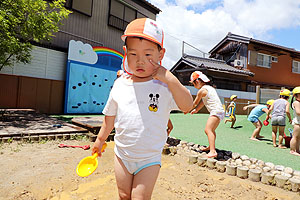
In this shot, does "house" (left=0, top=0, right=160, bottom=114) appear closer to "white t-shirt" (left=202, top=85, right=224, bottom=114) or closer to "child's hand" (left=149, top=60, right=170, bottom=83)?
"white t-shirt" (left=202, top=85, right=224, bottom=114)

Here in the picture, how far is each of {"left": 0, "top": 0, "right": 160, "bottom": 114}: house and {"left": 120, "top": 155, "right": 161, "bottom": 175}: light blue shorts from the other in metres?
8.81

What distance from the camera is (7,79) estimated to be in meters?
8.58

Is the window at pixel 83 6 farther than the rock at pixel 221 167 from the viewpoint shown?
Yes

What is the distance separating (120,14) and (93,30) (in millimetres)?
2507

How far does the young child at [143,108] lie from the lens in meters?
1.42

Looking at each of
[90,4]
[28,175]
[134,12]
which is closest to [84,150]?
[28,175]

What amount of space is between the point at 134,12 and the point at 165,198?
13.7 metres

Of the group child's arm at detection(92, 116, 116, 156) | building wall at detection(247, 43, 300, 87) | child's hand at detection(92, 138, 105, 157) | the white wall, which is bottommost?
child's hand at detection(92, 138, 105, 157)

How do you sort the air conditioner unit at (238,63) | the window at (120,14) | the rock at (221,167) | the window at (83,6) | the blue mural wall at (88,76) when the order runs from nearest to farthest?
the rock at (221,167) < the blue mural wall at (88,76) < the window at (83,6) < the window at (120,14) < the air conditioner unit at (238,63)

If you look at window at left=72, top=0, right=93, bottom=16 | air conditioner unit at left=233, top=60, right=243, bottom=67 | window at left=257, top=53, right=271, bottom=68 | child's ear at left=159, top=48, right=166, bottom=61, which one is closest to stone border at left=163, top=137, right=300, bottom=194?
child's ear at left=159, top=48, right=166, bottom=61

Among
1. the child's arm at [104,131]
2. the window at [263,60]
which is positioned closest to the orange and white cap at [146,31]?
the child's arm at [104,131]

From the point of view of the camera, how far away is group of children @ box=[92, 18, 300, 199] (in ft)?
4.67

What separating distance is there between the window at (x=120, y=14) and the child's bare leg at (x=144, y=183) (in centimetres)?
1241

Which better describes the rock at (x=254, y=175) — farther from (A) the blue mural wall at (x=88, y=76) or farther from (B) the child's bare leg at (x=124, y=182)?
(A) the blue mural wall at (x=88, y=76)
